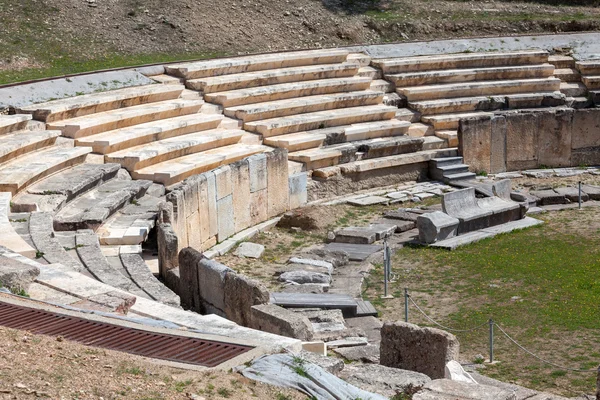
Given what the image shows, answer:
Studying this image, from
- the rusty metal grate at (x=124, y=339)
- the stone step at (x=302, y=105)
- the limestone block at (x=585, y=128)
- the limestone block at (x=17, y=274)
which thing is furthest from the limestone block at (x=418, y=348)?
the limestone block at (x=585, y=128)

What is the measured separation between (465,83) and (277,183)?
25.2 ft

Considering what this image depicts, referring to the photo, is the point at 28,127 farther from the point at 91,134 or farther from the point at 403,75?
the point at 403,75

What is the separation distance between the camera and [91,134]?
18688 mm

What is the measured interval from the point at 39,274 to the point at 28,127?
8.10 metres

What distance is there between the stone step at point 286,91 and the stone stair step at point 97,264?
805 cm

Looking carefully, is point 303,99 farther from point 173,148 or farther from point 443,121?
point 173,148

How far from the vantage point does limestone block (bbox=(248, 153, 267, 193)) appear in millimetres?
18688

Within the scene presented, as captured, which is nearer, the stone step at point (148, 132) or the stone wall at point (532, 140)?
the stone step at point (148, 132)

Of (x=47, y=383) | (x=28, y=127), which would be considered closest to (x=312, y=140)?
→ (x=28, y=127)

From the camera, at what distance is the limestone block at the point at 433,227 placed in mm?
17812

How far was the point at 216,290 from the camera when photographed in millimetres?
12648

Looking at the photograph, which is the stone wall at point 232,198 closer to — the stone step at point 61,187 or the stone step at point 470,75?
the stone step at point 61,187

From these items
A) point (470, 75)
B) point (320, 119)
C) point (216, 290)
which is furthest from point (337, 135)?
point (216, 290)

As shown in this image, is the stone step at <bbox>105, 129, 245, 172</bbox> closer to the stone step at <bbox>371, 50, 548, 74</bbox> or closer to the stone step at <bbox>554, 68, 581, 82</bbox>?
the stone step at <bbox>371, 50, 548, 74</bbox>
